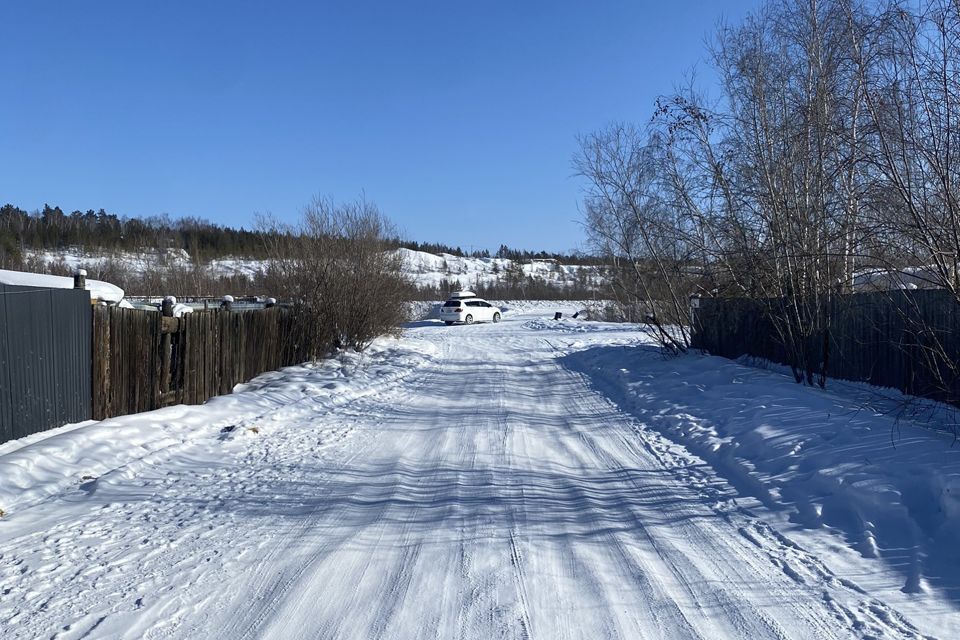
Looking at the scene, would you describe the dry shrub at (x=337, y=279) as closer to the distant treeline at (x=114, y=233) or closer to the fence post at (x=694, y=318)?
the fence post at (x=694, y=318)

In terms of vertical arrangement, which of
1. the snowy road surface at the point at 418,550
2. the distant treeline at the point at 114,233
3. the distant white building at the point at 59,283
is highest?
the distant treeline at the point at 114,233

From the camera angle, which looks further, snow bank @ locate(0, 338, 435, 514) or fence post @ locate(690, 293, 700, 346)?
fence post @ locate(690, 293, 700, 346)

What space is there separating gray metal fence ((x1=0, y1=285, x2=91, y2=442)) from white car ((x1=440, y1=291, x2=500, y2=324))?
30035mm

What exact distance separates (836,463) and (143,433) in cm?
808

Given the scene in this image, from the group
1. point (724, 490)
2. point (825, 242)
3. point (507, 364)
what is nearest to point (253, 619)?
point (724, 490)

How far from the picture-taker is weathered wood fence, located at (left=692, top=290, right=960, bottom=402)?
302 inches

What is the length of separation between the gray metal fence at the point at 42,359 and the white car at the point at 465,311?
98.5 ft

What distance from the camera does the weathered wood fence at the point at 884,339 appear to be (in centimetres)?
768


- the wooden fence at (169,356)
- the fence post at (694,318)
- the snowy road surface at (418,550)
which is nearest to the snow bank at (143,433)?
the snowy road surface at (418,550)

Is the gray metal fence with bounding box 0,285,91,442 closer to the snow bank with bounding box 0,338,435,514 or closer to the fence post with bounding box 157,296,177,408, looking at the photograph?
the snow bank with bounding box 0,338,435,514

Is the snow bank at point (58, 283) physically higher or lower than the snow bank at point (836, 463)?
higher

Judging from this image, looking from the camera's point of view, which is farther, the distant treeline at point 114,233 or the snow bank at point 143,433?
the distant treeline at point 114,233

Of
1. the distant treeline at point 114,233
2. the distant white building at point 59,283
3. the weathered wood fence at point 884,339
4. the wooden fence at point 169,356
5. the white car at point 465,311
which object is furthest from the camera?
the distant treeline at point 114,233

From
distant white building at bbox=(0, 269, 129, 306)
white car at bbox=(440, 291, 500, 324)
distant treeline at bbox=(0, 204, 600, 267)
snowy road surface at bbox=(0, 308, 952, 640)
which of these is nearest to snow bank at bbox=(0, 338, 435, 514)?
snowy road surface at bbox=(0, 308, 952, 640)
